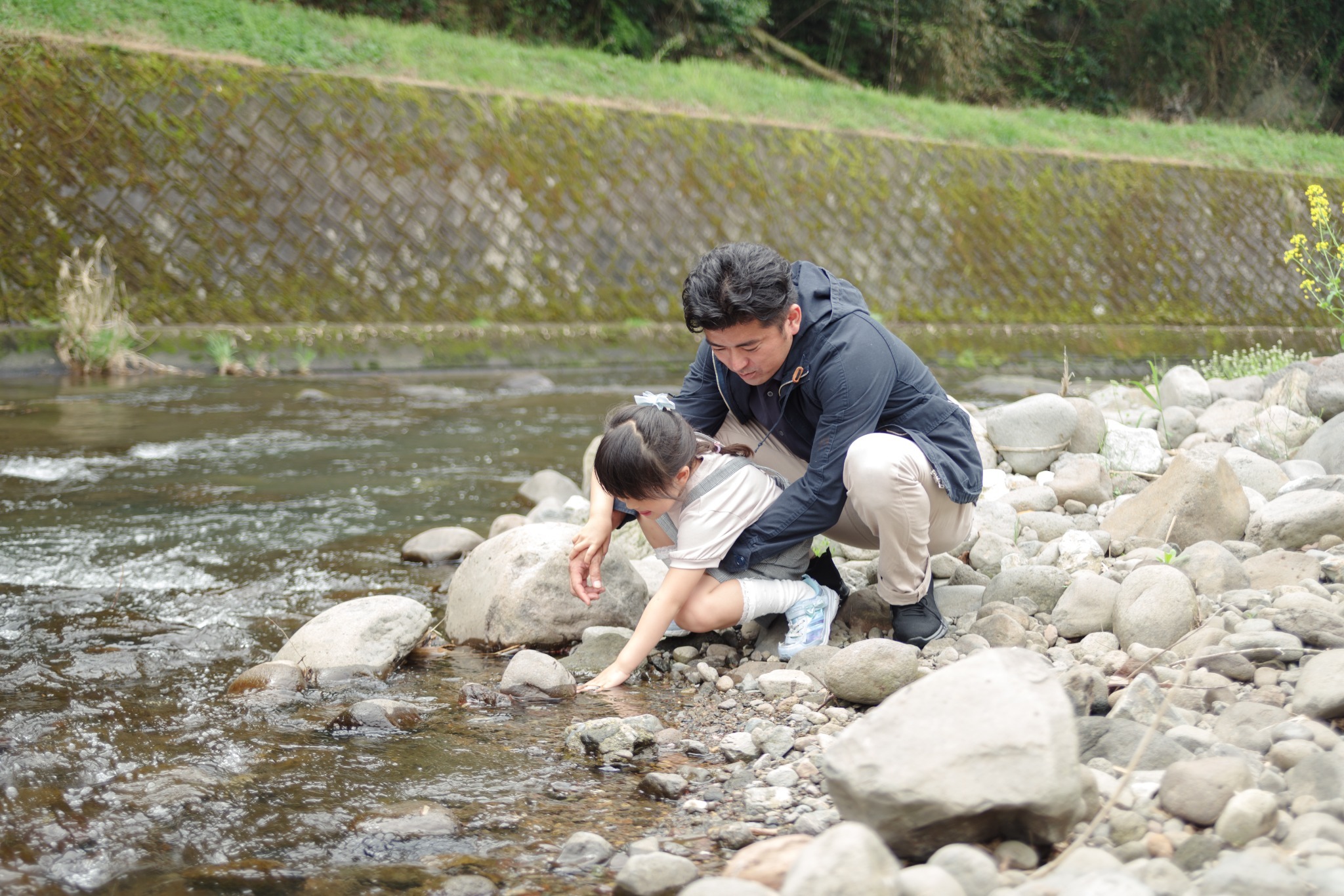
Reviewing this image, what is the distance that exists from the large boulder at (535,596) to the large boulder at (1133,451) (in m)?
2.08

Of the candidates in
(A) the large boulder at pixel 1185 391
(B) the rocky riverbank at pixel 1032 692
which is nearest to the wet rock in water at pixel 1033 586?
(B) the rocky riverbank at pixel 1032 692

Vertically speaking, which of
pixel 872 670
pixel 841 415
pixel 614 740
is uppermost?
pixel 841 415

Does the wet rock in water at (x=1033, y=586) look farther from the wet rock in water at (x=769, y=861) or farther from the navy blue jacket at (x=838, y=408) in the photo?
the wet rock in water at (x=769, y=861)

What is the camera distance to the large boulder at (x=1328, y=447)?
146 inches

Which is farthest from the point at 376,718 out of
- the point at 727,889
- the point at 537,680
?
the point at 727,889

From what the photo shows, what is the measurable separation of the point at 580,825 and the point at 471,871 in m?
0.24

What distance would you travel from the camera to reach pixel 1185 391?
200 inches

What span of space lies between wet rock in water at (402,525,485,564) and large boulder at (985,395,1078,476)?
2.17 m

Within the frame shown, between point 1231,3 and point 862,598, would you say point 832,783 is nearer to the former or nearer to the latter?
point 862,598

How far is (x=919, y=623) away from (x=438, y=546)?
204cm

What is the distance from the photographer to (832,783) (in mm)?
1649

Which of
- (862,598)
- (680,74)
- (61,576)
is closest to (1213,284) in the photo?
(680,74)

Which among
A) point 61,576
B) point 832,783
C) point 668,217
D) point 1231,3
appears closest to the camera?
point 832,783

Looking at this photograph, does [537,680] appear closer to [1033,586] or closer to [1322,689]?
[1033,586]
